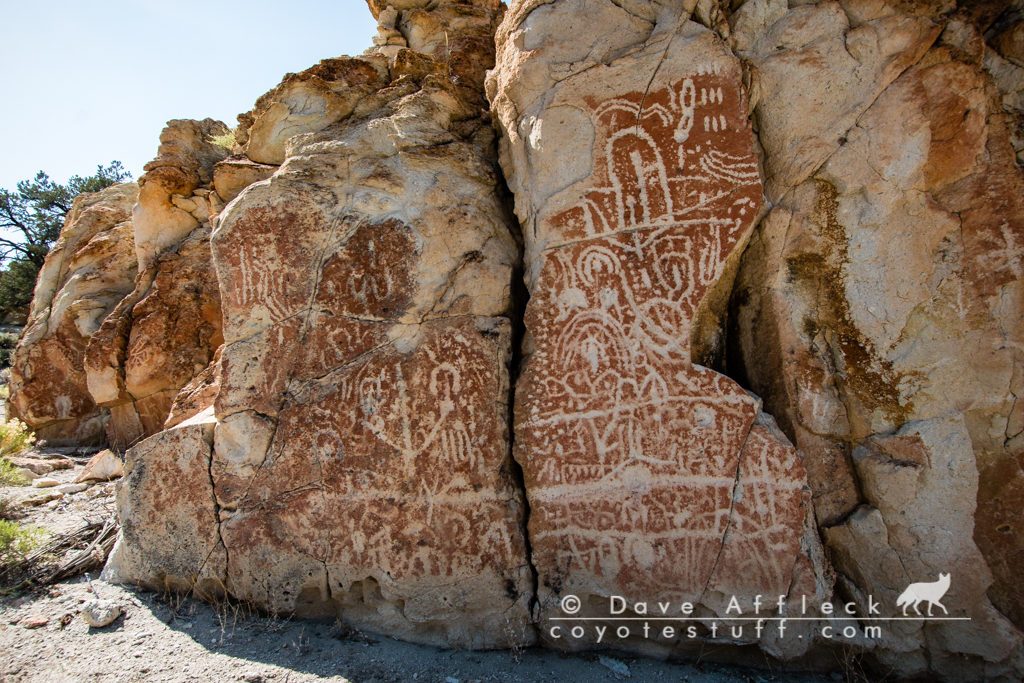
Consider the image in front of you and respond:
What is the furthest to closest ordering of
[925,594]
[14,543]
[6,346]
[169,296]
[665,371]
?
[6,346]
[169,296]
[14,543]
[665,371]
[925,594]

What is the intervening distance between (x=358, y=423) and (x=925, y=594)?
2.73 metres

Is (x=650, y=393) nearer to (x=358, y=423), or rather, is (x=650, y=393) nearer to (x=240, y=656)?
(x=358, y=423)

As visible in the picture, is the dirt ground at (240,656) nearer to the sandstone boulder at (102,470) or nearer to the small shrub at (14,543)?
the small shrub at (14,543)

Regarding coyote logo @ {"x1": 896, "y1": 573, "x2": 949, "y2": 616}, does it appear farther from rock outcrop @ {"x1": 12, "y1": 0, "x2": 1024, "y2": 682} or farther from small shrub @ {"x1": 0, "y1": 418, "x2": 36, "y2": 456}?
small shrub @ {"x1": 0, "y1": 418, "x2": 36, "y2": 456}

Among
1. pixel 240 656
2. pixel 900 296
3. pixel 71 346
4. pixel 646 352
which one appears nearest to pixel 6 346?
pixel 71 346

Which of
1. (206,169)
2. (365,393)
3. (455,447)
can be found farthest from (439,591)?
(206,169)

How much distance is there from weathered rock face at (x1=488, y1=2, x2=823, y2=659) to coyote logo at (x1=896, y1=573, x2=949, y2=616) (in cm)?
45

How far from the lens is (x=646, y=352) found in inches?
93.2

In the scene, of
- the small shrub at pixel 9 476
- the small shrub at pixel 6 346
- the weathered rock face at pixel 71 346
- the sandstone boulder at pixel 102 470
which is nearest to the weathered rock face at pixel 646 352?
the sandstone boulder at pixel 102 470

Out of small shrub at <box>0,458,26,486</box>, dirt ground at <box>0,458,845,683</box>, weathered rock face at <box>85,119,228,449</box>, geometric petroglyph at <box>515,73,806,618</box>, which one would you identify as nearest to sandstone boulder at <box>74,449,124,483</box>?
small shrub at <box>0,458,26,486</box>

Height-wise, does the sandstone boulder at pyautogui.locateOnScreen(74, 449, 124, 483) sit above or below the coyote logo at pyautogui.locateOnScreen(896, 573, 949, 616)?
above

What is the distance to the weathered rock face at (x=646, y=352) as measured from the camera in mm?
A: 2256

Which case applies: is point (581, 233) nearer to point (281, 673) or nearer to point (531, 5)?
point (531, 5)

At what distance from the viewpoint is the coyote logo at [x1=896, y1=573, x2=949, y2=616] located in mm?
2182
